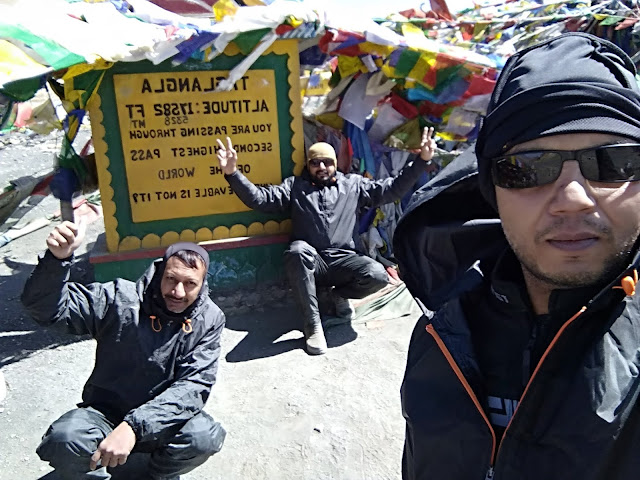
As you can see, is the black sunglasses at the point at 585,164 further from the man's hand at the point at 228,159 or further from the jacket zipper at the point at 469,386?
the man's hand at the point at 228,159

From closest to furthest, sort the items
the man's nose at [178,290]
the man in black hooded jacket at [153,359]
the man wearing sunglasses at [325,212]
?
the man in black hooded jacket at [153,359]
the man's nose at [178,290]
the man wearing sunglasses at [325,212]

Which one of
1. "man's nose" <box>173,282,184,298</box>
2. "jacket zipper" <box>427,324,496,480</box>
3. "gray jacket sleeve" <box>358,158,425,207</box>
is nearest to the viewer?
"jacket zipper" <box>427,324,496,480</box>

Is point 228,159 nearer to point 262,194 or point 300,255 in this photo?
point 262,194

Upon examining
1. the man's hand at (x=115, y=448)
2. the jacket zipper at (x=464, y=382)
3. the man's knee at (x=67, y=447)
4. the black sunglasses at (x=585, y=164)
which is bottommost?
the man's knee at (x=67, y=447)

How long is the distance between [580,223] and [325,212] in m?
4.10

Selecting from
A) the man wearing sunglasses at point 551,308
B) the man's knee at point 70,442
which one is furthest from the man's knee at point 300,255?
Answer: the man wearing sunglasses at point 551,308

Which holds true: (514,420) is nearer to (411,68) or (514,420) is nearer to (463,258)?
(463,258)

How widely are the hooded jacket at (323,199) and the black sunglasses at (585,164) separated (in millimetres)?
3974

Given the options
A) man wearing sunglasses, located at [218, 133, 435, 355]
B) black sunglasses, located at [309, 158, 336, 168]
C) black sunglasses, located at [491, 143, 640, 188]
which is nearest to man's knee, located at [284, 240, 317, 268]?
man wearing sunglasses, located at [218, 133, 435, 355]

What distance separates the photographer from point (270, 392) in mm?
4125

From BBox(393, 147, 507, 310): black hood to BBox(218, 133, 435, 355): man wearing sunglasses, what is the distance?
3230 millimetres

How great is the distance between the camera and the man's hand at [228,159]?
500 cm

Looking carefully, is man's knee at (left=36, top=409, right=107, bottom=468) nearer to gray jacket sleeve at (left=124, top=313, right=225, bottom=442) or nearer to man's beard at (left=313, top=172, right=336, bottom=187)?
gray jacket sleeve at (left=124, top=313, right=225, bottom=442)

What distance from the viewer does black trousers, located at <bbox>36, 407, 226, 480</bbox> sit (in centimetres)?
272
